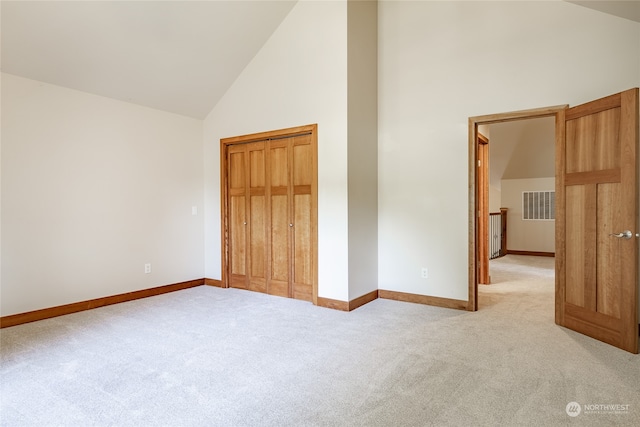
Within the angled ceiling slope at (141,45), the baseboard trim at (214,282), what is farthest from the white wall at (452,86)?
Result: the baseboard trim at (214,282)

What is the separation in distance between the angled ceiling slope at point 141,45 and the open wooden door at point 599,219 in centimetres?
342

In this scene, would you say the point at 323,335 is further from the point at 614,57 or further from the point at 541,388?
the point at 614,57

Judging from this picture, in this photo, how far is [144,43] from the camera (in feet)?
12.2

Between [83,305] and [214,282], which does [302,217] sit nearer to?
[214,282]

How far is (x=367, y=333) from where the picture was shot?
3.09 metres

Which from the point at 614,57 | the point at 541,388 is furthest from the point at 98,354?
the point at 614,57

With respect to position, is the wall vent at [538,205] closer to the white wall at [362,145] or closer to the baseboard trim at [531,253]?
the baseboard trim at [531,253]

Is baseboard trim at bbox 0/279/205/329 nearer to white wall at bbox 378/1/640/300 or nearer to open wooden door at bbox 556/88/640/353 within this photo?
white wall at bbox 378/1/640/300

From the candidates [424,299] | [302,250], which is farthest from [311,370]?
[424,299]

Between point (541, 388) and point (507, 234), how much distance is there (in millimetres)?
7163

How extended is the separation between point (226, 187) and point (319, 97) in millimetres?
1916

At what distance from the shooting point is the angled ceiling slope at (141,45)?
3148 mm

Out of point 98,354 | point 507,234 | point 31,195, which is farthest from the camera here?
point 507,234

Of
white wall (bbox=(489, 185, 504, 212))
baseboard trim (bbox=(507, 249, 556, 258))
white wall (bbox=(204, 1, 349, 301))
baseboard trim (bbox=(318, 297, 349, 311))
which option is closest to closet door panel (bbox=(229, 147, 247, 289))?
white wall (bbox=(204, 1, 349, 301))
